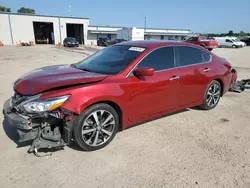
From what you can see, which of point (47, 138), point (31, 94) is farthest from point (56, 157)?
point (31, 94)

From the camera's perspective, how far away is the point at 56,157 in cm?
291

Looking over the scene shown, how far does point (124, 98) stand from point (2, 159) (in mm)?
1975

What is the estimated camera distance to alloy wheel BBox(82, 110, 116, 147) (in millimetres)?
2965

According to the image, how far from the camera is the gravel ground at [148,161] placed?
8.10ft

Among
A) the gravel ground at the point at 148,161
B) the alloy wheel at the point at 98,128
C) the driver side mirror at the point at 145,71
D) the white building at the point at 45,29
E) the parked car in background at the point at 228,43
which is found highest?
the white building at the point at 45,29

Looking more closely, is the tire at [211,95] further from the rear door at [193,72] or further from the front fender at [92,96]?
the front fender at [92,96]

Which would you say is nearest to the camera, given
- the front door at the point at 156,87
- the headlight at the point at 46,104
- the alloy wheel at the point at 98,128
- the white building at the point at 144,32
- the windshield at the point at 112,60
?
the headlight at the point at 46,104

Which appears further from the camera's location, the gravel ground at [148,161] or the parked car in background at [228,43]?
the parked car in background at [228,43]

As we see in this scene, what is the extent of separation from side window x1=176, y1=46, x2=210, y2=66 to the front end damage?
2478mm

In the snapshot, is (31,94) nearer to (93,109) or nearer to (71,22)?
(93,109)

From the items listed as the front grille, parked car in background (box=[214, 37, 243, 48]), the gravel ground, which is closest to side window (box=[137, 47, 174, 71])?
the gravel ground

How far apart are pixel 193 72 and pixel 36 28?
4793 centimetres

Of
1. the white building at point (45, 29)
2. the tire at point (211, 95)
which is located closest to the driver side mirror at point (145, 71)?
the tire at point (211, 95)

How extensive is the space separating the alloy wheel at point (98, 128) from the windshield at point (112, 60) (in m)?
0.76
